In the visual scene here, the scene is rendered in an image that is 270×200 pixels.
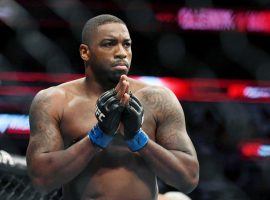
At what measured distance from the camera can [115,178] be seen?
5.98 feet

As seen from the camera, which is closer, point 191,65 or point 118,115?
point 118,115

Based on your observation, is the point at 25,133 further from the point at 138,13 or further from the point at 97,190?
the point at 97,190

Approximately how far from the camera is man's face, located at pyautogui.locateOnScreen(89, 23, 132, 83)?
178 cm

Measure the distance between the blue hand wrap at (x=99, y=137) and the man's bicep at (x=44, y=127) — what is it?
0.15 m

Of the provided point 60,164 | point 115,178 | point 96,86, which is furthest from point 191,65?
point 60,164

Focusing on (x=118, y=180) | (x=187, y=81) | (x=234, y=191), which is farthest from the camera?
(x=187, y=81)

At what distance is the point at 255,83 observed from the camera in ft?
13.0

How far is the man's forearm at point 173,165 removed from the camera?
174 cm

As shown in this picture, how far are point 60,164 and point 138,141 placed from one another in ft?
0.71

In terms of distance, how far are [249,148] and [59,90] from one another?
208 cm

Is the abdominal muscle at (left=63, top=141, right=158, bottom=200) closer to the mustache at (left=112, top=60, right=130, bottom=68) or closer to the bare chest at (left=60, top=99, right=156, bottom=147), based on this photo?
the bare chest at (left=60, top=99, right=156, bottom=147)

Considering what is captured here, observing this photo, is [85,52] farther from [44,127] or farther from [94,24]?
[44,127]

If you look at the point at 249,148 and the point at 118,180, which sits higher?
the point at 118,180

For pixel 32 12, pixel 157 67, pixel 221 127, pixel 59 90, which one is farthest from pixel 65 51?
pixel 59 90
